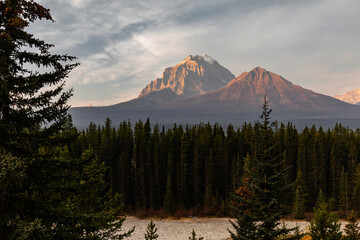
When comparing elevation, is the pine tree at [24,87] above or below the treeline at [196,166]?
above

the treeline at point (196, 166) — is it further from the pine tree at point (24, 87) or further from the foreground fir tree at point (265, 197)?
the pine tree at point (24, 87)

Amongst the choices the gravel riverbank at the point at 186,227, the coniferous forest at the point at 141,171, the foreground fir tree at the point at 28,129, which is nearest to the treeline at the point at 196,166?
the coniferous forest at the point at 141,171

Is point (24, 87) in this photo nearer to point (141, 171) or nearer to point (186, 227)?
point (186, 227)

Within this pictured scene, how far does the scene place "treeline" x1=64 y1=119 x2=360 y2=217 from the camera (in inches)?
2579

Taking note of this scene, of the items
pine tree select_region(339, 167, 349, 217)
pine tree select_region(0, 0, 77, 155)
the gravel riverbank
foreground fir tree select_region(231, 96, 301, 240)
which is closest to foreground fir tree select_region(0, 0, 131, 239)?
pine tree select_region(0, 0, 77, 155)

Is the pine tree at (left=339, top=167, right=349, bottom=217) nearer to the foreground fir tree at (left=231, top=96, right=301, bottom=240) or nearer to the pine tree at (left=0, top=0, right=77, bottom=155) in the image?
the foreground fir tree at (left=231, top=96, right=301, bottom=240)

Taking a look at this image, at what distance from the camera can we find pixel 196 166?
221 feet

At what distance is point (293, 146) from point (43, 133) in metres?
78.6

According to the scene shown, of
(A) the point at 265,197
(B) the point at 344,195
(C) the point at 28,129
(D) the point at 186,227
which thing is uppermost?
(C) the point at 28,129

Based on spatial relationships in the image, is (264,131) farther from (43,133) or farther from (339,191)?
(339,191)

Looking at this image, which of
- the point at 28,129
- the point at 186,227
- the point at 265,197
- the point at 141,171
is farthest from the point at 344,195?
the point at 28,129

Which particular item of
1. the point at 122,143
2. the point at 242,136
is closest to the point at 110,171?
the point at 122,143

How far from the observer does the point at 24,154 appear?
7922mm

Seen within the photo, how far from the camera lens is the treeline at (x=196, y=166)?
215 ft
